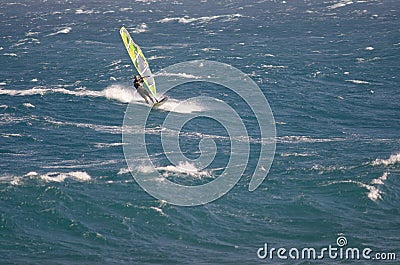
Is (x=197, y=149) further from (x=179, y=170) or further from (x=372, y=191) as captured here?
(x=372, y=191)

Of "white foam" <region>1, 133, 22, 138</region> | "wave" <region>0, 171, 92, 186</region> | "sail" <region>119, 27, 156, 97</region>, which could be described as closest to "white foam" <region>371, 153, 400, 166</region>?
"sail" <region>119, 27, 156, 97</region>

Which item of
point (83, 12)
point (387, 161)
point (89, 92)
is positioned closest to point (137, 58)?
point (89, 92)

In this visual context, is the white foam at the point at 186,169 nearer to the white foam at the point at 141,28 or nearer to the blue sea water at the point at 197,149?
the blue sea water at the point at 197,149

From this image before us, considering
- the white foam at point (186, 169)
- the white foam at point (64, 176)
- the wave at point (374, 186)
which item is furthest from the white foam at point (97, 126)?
the wave at point (374, 186)

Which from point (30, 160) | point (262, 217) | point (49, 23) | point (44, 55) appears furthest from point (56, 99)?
point (49, 23)

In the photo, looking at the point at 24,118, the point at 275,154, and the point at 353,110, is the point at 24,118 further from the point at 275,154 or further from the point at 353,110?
the point at 353,110

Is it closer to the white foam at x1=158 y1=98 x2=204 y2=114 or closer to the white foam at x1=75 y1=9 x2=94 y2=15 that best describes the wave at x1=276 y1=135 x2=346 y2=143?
the white foam at x1=158 y1=98 x2=204 y2=114

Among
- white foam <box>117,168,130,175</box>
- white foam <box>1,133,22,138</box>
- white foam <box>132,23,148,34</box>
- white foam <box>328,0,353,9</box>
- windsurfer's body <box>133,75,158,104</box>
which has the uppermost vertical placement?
windsurfer's body <box>133,75,158,104</box>

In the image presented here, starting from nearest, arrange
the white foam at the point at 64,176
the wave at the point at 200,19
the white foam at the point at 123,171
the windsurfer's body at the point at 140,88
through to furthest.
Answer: the white foam at the point at 64,176 → the white foam at the point at 123,171 → the windsurfer's body at the point at 140,88 → the wave at the point at 200,19
